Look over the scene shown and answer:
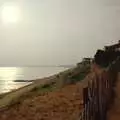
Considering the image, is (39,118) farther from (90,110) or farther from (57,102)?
(90,110)

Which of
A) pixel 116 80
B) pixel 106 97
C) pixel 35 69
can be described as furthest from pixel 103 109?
pixel 35 69

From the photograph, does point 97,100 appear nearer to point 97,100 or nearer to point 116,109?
point 97,100

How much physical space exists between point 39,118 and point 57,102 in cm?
39

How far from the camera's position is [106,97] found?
1673mm

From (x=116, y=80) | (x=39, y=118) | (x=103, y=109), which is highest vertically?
(x=116, y=80)

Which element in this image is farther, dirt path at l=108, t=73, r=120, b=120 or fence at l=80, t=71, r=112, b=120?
dirt path at l=108, t=73, r=120, b=120

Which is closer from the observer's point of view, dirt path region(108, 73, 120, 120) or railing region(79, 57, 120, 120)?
railing region(79, 57, 120, 120)

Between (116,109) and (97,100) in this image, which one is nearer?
(97,100)

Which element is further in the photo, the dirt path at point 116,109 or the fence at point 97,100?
the dirt path at point 116,109

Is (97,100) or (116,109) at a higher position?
(97,100)

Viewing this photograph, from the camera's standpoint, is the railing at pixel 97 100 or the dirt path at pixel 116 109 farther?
the dirt path at pixel 116 109

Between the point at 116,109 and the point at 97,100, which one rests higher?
the point at 97,100

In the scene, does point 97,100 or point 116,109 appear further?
point 116,109

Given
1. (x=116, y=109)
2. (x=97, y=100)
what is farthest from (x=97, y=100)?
(x=116, y=109)
